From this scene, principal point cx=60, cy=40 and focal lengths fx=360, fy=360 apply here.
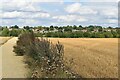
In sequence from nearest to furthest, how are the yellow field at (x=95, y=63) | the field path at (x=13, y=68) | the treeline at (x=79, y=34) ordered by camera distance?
the yellow field at (x=95, y=63), the field path at (x=13, y=68), the treeline at (x=79, y=34)

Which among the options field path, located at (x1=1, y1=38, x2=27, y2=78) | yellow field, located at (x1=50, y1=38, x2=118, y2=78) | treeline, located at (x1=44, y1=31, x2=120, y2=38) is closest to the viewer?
yellow field, located at (x1=50, y1=38, x2=118, y2=78)

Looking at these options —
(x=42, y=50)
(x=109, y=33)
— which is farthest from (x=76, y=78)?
(x=109, y=33)

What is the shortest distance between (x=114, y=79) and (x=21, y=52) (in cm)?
1947

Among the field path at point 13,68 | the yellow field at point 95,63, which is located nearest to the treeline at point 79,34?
the yellow field at point 95,63

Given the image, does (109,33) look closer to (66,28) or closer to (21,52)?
(66,28)

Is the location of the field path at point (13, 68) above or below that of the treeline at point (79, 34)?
above

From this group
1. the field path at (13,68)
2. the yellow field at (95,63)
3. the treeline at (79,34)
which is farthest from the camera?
the treeline at (79,34)

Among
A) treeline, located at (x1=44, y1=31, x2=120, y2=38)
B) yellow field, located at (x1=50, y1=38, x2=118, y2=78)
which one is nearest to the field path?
yellow field, located at (x1=50, y1=38, x2=118, y2=78)

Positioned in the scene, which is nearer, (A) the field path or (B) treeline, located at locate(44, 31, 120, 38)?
(A) the field path

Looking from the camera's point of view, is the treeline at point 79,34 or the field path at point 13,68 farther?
the treeline at point 79,34

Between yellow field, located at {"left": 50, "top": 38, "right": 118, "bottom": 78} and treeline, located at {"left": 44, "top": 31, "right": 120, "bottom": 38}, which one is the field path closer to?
yellow field, located at {"left": 50, "top": 38, "right": 118, "bottom": 78}

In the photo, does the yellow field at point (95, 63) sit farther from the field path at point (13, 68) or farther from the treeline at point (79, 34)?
the treeline at point (79, 34)

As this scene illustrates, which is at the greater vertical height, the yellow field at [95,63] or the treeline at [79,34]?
the yellow field at [95,63]

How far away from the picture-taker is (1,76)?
1466 centimetres
